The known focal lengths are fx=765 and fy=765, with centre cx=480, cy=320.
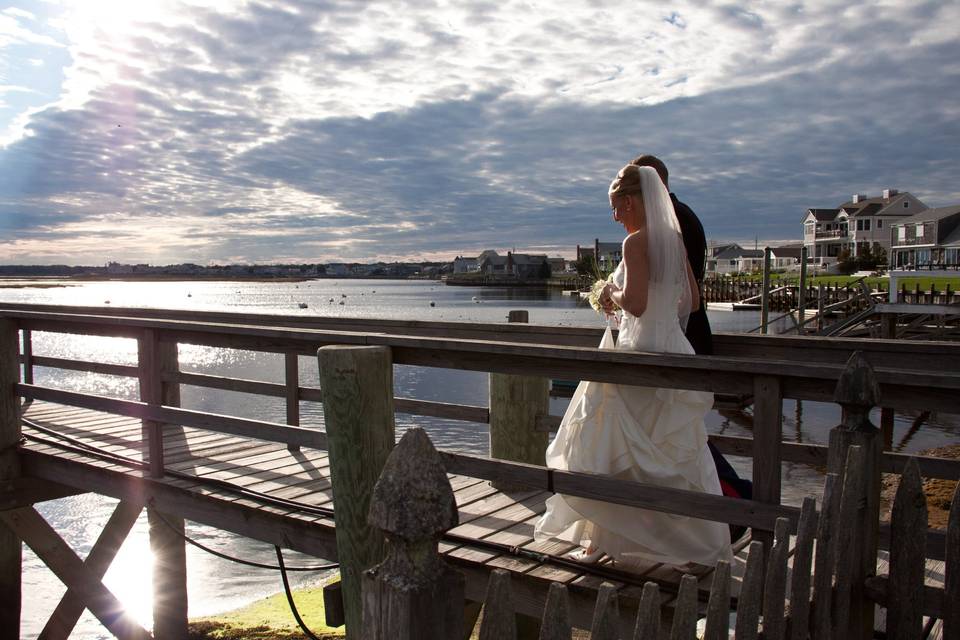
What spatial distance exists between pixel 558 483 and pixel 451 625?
1.70 meters

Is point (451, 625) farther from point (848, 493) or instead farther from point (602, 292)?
point (602, 292)

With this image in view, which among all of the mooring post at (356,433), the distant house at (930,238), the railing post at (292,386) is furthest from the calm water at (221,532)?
the distant house at (930,238)

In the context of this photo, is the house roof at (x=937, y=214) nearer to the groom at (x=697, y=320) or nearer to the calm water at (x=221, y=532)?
the calm water at (x=221, y=532)

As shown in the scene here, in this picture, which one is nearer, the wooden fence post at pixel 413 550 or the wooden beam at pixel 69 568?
the wooden fence post at pixel 413 550

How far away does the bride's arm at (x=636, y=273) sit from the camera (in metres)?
3.94

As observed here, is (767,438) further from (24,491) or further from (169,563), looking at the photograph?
(169,563)

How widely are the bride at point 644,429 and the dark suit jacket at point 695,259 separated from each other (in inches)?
13.0

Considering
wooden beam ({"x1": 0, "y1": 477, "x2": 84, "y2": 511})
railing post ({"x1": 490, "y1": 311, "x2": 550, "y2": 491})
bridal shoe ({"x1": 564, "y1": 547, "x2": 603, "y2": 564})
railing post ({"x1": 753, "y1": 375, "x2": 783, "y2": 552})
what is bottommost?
wooden beam ({"x1": 0, "y1": 477, "x2": 84, "y2": 511})

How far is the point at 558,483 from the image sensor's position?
3572 millimetres

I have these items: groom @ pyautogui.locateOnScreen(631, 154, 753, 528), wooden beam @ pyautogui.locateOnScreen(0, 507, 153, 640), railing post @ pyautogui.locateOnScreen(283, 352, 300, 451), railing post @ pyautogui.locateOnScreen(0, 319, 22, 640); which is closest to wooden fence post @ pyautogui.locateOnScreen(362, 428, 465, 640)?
groom @ pyautogui.locateOnScreen(631, 154, 753, 528)

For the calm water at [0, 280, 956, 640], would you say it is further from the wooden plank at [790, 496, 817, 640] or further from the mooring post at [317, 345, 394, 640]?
the wooden plank at [790, 496, 817, 640]

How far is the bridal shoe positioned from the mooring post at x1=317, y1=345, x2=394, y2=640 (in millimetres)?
987

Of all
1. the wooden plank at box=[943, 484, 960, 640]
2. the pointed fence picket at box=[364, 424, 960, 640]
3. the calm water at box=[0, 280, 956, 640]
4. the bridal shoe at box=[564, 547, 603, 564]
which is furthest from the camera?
the calm water at box=[0, 280, 956, 640]

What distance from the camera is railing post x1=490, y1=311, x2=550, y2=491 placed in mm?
5555
